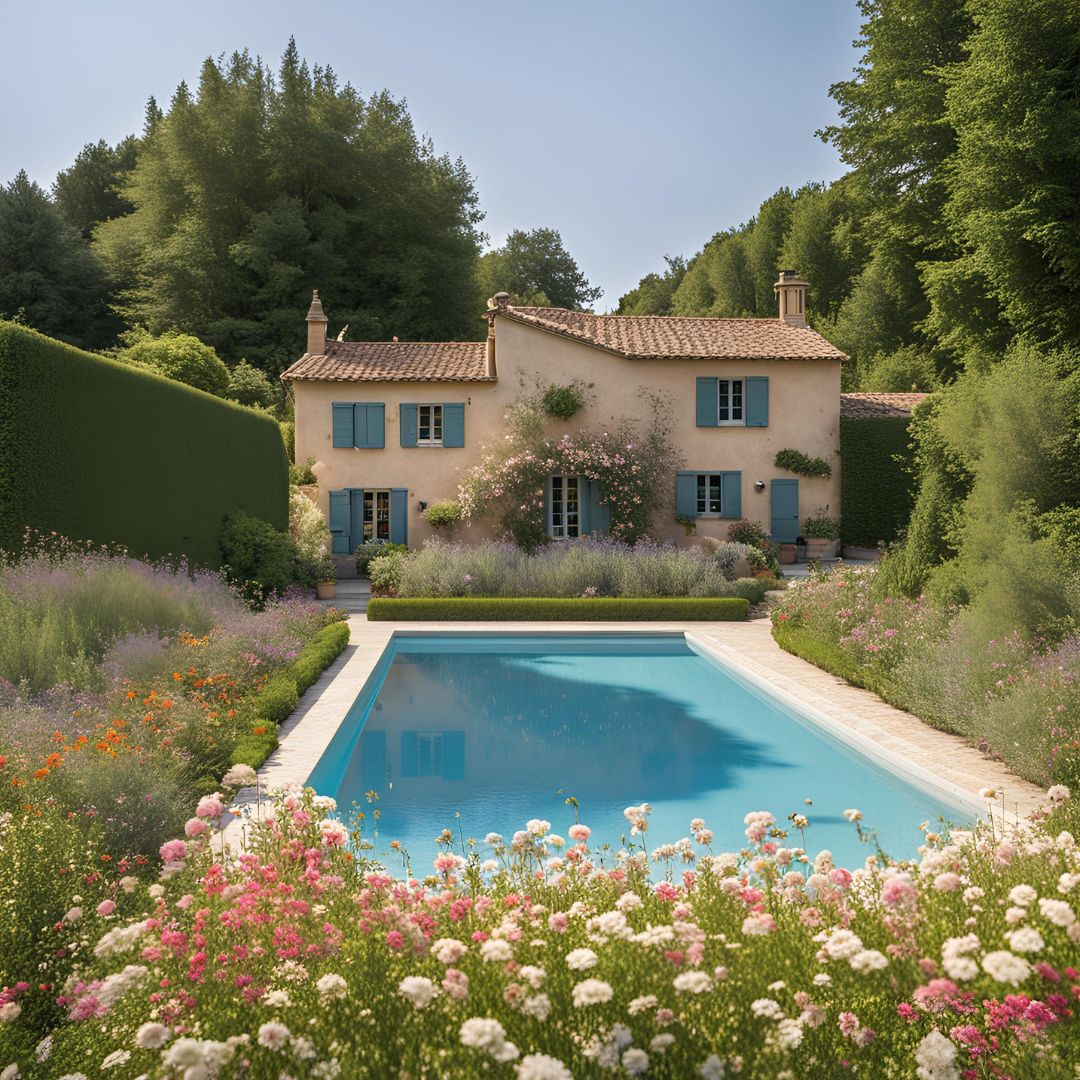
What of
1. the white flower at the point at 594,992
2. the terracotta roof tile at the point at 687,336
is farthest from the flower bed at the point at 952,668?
the terracotta roof tile at the point at 687,336

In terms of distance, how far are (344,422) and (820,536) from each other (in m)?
11.7

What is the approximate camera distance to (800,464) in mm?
21578

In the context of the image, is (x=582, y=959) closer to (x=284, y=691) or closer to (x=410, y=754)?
(x=410, y=754)

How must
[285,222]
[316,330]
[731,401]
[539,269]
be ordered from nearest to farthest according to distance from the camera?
[731,401]
[316,330]
[285,222]
[539,269]

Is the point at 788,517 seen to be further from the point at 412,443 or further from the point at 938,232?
the point at 412,443

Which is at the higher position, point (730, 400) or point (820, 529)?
point (730, 400)

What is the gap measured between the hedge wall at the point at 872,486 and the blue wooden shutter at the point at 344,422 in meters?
12.0

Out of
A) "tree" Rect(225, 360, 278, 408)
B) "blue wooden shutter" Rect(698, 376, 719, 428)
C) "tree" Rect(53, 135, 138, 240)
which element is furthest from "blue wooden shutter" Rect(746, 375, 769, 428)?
"tree" Rect(53, 135, 138, 240)

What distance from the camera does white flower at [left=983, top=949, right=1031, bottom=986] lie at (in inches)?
72.8

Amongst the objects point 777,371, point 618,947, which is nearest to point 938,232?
point 777,371

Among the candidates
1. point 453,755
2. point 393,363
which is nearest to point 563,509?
point 393,363

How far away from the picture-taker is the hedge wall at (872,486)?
21.7m

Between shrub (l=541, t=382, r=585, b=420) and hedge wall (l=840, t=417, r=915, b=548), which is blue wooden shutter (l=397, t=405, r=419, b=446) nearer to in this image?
shrub (l=541, t=382, r=585, b=420)

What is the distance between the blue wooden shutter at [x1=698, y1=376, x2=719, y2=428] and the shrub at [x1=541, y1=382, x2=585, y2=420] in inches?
116
